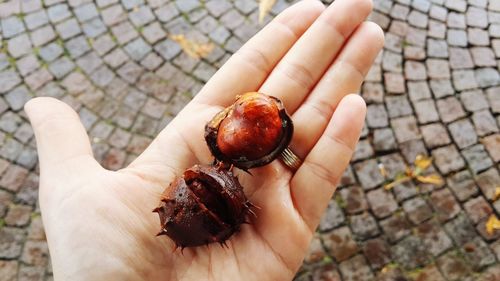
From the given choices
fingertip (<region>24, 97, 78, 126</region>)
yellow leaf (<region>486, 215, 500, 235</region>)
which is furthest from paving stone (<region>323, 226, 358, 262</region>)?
fingertip (<region>24, 97, 78, 126</region>)

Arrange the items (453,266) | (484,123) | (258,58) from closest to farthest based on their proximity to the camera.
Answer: (258,58) < (453,266) < (484,123)

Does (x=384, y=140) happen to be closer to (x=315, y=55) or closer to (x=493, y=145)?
(x=493, y=145)

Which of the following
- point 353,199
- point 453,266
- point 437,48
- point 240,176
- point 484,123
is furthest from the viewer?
point 437,48

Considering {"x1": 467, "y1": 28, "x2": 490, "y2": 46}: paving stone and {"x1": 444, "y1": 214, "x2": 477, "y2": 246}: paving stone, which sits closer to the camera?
{"x1": 444, "y1": 214, "x2": 477, "y2": 246}: paving stone

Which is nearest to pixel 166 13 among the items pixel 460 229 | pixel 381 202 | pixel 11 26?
pixel 11 26

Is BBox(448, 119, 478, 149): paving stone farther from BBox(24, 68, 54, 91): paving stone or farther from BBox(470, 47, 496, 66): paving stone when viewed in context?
BBox(24, 68, 54, 91): paving stone

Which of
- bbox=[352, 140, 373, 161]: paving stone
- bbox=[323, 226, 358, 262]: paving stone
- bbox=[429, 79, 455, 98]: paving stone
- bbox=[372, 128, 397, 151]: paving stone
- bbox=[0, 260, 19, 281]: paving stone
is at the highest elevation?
bbox=[429, 79, 455, 98]: paving stone
